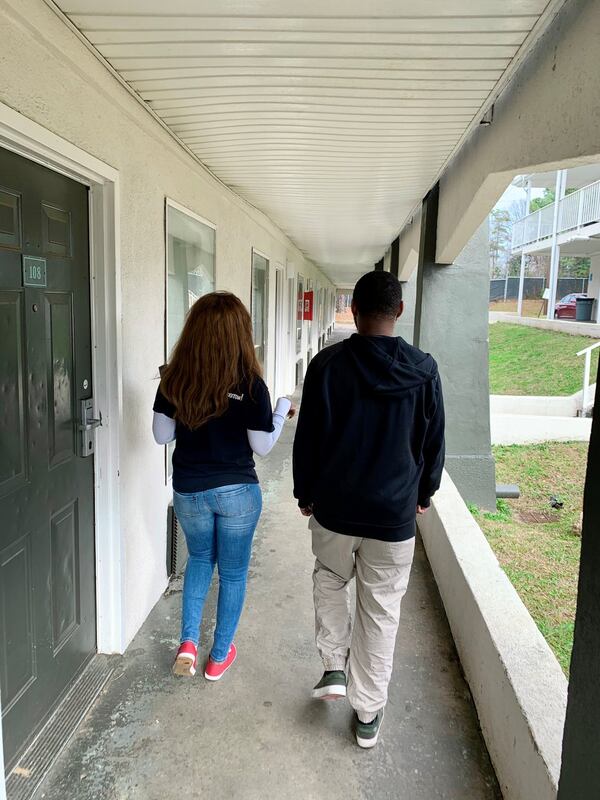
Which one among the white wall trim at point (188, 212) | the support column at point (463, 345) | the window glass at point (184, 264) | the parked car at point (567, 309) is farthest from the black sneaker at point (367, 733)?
the parked car at point (567, 309)

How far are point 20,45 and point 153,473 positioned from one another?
2.08 m

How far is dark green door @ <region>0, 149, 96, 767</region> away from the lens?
75.9 inches

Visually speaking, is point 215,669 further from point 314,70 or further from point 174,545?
point 314,70

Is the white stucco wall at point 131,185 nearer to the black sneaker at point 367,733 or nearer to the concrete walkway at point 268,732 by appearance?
the concrete walkway at point 268,732

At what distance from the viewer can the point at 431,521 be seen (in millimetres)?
3881

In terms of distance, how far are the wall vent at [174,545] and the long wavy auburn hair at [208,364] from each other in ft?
4.22

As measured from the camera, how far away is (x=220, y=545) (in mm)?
2541

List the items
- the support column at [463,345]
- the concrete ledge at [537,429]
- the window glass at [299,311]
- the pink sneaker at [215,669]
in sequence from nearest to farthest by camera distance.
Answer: the pink sneaker at [215,669] < the support column at [463,345] < the concrete ledge at [537,429] < the window glass at [299,311]

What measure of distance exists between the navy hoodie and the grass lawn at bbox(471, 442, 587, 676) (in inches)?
71.2

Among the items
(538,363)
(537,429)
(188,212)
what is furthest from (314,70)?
(538,363)

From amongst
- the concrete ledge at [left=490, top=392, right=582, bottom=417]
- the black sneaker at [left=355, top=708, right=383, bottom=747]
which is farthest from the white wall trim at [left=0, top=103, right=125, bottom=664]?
the concrete ledge at [left=490, top=392, right=582, bottom=417]

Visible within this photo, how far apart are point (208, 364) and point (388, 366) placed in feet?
2.40

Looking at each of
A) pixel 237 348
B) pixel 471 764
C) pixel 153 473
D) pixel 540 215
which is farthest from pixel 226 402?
pixel 540 215

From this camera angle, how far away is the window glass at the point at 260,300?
6.30 meters
